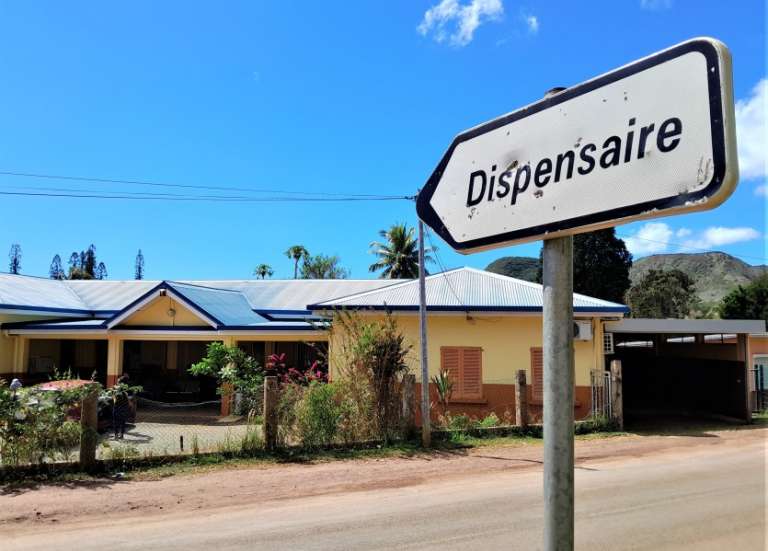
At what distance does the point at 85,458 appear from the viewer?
9250 millimetres

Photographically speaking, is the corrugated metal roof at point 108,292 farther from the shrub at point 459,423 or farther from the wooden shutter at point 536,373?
the wooden shutter at point 536,373

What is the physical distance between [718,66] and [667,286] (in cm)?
6088

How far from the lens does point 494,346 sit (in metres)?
16.5

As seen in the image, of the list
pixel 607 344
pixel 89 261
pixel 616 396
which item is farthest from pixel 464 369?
pixel 89 261

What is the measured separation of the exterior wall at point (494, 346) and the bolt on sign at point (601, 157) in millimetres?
14498

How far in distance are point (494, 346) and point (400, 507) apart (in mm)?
9631

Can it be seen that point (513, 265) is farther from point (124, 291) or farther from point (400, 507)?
point (400, 507)

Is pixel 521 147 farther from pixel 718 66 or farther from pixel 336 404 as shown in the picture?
pixel 336 404

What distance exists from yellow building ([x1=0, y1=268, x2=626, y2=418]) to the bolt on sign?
1360 cm

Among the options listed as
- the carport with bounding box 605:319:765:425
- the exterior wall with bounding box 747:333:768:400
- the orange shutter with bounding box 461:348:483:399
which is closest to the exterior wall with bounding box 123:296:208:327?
the orange shutter with bounding box 461:348:483:399

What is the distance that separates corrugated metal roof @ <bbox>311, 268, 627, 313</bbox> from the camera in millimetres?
15945

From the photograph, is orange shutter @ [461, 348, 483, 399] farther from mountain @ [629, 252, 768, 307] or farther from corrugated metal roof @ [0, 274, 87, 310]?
mountain @ [629, 252, 768, 307]

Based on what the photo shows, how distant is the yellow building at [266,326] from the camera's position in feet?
53.0

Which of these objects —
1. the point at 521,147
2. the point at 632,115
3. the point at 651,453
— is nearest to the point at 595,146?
the point at 632,115
